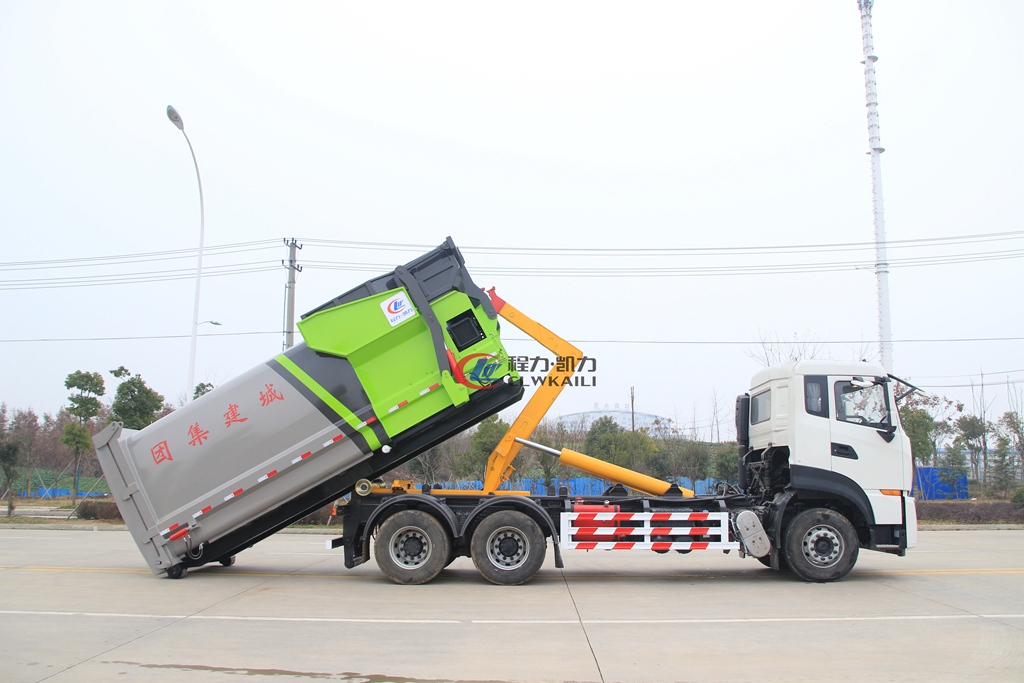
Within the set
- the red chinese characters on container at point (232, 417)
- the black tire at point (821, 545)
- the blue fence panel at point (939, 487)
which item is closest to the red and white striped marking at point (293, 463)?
the red chinese characters on container at point (232, 417)

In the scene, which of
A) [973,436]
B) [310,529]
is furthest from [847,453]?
[973,436]

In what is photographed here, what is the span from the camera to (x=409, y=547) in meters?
9.45

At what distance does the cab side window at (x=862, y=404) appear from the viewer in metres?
9.66

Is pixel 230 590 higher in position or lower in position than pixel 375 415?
lower

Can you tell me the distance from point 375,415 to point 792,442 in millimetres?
5452

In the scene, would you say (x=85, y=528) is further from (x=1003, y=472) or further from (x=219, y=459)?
(x=1003, y=472)

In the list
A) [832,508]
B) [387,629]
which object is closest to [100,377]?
[387,629]

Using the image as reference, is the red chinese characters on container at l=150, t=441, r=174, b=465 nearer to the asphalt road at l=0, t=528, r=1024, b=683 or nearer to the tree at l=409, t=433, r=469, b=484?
the asphalt road at l=0, t=528, r=1024, b=683

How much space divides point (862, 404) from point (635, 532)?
3.47 meters

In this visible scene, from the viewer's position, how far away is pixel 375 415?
9086 millimetres

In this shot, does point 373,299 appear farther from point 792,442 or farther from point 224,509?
point 792,442

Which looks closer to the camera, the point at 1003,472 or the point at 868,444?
the point at 868,444

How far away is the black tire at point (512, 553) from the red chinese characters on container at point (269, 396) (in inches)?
118

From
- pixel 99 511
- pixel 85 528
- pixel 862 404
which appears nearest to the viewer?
pixel 862 404
